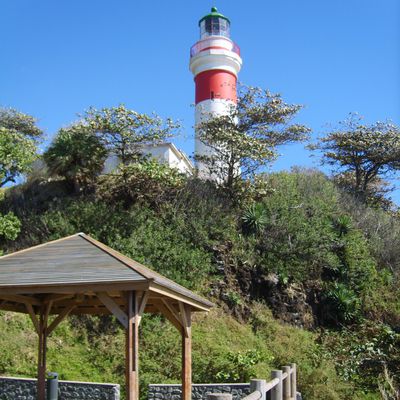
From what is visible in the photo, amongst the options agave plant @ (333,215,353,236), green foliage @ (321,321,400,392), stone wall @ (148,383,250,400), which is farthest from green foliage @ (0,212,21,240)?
agave plant @ (333,215,353,236)

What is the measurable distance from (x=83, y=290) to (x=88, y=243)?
1.50 meters

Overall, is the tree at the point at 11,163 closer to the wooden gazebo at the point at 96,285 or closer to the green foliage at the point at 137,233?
the green foliage at the point at 137,233

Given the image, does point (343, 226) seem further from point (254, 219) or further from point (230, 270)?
point (230, 270)

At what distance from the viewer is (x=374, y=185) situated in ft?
96.8

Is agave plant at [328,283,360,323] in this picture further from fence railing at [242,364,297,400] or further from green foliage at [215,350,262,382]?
fence railing at [242,364,297,400]

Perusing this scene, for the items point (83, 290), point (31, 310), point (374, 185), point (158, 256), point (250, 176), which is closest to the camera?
point (83, 290)

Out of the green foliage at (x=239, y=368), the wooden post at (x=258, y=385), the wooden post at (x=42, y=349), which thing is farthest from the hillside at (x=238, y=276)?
the wooden post at (x=258, y=385)

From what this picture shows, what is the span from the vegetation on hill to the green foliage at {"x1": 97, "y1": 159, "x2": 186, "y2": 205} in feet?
0.16

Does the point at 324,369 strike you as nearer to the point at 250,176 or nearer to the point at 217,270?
the point at 217,270

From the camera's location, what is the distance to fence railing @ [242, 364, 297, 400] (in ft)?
20.5

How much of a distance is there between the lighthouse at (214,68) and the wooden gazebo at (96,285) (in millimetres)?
14703

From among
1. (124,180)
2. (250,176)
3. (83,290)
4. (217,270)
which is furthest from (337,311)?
(83,290)

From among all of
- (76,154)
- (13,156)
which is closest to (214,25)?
(76,154)

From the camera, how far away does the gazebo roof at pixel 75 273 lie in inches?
306
